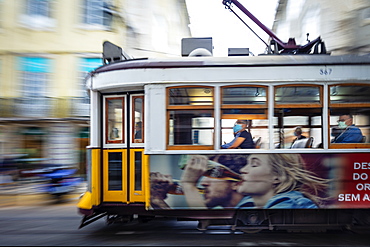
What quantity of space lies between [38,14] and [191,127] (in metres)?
11.3

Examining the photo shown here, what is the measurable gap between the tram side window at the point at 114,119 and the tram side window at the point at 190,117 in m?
0.91

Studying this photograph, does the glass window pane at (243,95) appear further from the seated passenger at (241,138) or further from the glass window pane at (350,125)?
the glass window pane at (350,125)

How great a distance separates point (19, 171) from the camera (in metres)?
12.8

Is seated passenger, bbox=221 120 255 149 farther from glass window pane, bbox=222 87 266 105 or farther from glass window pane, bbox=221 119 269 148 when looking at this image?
glass window pane, bbox=222 87 266 105

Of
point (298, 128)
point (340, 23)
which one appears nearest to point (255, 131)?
point (298, 128)

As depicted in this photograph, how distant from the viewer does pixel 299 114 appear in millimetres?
5633

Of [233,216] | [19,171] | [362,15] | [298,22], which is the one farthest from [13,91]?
[298,22]

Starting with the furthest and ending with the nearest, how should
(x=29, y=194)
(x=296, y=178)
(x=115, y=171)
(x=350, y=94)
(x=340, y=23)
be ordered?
1. (x=340, y=23)
2. (x=29, y=194)
3. (x=115, y=171)
4. (x=350, y=94)
5. (x=296, y=178)

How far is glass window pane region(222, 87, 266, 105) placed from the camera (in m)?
5.60

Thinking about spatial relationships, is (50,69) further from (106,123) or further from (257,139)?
(257,139)

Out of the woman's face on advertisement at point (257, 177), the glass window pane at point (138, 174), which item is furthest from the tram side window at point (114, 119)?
the woman's face on advertisement at point (257, 177)

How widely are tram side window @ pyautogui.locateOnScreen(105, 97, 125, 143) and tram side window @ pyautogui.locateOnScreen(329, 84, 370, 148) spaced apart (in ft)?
10.8

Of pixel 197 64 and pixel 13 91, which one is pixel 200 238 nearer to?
pixel 197 64

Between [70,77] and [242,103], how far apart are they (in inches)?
396
